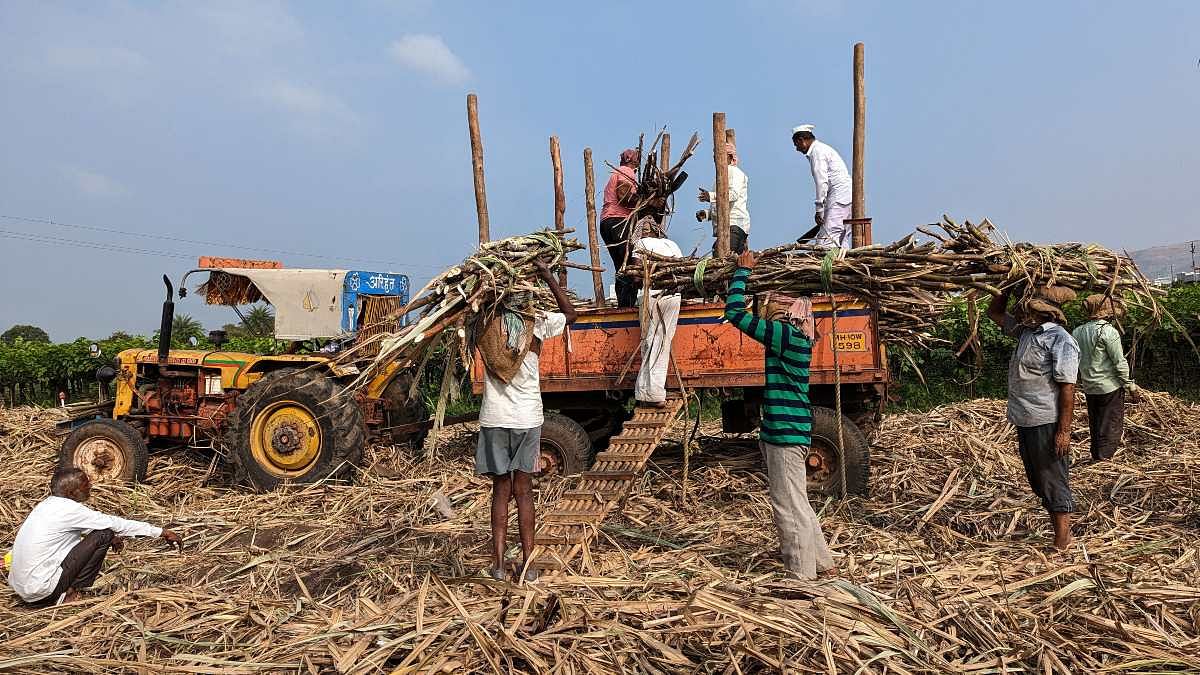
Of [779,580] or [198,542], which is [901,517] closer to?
[779,580]

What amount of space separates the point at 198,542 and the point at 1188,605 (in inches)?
249

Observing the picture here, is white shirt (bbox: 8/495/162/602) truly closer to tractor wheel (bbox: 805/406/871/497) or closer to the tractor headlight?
the tractor headlight

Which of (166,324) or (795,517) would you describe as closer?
(795,517)

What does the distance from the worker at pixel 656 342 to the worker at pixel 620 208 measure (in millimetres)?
604

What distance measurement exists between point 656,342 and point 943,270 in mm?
2523

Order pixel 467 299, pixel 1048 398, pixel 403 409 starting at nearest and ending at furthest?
pixel 467 299
pixel 1048 398
pixel 403 409

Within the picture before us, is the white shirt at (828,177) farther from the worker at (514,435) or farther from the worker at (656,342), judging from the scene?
the worker at (514,435)

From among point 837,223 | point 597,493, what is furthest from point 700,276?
point 837,223

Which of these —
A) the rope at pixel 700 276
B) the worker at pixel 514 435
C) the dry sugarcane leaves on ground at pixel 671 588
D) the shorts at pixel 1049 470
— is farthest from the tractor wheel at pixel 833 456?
the worker at pixel 514 435

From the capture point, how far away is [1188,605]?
3.97 metres

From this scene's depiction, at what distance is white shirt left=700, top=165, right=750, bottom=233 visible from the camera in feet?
26.6

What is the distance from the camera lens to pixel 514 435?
4.57m

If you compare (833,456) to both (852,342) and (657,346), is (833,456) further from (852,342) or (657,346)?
(657,346)

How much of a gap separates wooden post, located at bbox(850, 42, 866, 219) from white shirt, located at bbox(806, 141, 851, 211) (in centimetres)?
14
